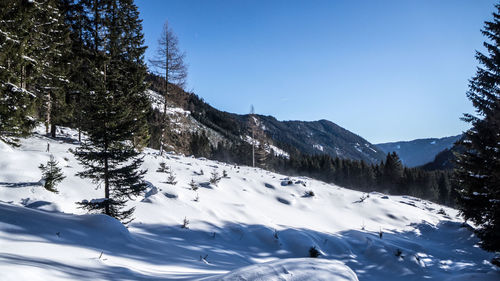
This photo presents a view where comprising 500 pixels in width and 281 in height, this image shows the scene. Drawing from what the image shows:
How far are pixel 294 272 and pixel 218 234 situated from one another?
20.4 feet

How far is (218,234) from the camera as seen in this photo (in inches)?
343

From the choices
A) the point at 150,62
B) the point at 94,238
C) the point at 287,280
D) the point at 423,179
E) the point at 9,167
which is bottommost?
the point at 423,179

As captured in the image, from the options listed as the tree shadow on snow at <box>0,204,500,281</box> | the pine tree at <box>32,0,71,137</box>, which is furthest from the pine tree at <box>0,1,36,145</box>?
the tree shadow on snow at <box>0,204,500,281</box>

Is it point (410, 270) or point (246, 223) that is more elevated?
point (246, 223)

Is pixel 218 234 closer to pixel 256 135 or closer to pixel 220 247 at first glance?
pixel 220 247

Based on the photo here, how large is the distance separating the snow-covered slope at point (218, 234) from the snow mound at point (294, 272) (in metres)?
0.02

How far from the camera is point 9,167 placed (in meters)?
10.3

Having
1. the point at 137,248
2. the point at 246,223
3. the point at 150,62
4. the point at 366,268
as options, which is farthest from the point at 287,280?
the point at 150,62

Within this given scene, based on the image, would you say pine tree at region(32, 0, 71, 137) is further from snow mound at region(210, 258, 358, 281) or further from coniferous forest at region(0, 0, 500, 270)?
snow mound at region(210, 258, 358, 281)

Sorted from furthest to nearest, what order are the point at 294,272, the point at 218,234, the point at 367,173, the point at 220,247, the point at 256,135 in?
the point at 367,173 → the point at 256,135 → the point at 218,234 → the point at 220,247 → the point at 294,272

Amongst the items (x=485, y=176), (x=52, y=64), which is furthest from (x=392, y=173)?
(x=52, y=64)

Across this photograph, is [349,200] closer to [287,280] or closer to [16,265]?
[287,280]

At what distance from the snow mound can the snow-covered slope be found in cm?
2

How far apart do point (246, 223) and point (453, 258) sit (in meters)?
9.21
